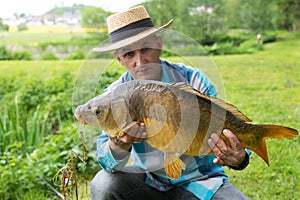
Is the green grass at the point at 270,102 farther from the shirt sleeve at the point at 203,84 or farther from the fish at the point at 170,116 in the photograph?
the fish at the point at 170,116

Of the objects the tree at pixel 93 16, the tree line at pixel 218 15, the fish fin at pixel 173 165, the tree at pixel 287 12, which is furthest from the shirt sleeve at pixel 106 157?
the tree at pixel 287 12

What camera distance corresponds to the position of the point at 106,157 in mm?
2375

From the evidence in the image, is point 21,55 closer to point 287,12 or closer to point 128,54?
point 287,12

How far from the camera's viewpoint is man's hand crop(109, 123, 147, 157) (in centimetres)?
190

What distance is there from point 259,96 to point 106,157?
5.56 metres

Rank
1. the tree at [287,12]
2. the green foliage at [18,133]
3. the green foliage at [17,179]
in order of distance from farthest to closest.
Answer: the tree at [287,12] < the green foliage at [18,133] < the green foliage at [17,179]

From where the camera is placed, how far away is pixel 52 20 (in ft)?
40.1

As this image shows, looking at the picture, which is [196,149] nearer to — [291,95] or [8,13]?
[291,95]

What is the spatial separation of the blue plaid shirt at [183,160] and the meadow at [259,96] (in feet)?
0.46

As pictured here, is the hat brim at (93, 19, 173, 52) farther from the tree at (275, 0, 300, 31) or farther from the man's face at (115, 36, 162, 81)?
the tree at (275, 0, 300, 31)

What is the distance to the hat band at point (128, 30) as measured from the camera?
234 cm

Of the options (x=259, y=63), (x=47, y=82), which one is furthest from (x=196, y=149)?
(x=259, y=63)

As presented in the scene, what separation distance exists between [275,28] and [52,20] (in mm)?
9599

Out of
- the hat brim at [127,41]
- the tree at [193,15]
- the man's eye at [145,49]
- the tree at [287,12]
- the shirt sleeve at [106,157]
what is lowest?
the tree at [287,12]
